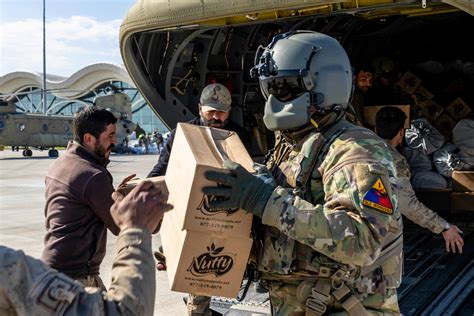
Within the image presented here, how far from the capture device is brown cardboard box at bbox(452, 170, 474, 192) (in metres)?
4.99

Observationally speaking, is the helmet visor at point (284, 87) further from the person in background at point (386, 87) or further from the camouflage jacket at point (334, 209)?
the person in background at point (386, 87)

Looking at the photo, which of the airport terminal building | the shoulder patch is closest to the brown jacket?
the shoulder patch

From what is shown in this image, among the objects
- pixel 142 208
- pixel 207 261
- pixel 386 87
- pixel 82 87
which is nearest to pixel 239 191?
pixel 207 261

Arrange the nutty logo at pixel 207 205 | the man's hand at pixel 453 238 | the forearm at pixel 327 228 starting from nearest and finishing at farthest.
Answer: the forearm at pixel 327 228, the nutty logo at pixel 207 205, the man's hand at pixel 453 238

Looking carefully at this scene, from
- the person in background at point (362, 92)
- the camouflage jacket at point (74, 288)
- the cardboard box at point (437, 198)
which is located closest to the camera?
the camouflage jacket at point (74, 288)

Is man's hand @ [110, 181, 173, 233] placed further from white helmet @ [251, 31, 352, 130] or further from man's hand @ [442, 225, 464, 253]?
man's hand @ [442, 225, 464, 253]

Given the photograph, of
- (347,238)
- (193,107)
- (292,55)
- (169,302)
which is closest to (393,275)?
(347,238)

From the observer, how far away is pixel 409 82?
663 centimetres

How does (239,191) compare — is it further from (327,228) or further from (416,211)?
(416,211)

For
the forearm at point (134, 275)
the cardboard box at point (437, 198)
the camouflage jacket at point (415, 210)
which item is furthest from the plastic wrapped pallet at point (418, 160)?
the forearm at point (134, 275)

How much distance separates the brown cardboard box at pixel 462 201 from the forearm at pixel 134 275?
12.8 feet

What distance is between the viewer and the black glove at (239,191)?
6.97ft

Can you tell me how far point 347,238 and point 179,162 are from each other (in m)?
0.76

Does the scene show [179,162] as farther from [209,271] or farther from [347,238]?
[347,238]
